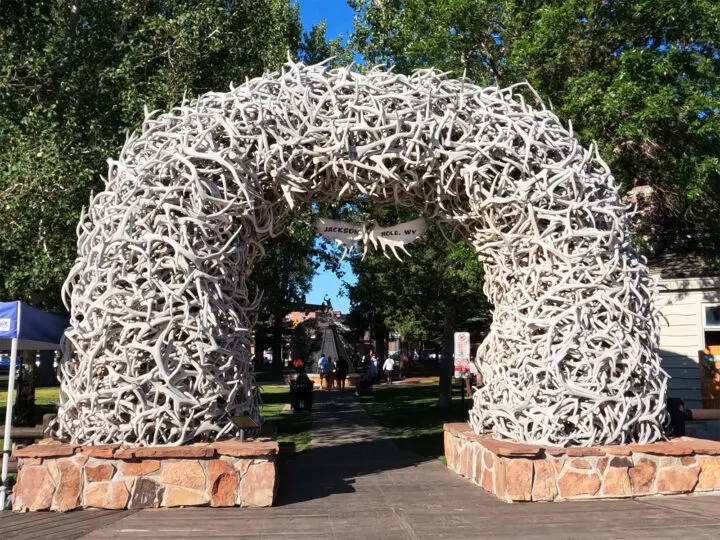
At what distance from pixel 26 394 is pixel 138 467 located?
22.6 feet

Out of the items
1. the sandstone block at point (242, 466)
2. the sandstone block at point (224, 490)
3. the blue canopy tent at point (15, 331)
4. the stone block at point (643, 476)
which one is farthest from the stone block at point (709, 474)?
the blue canopy tent at point (15, 331)

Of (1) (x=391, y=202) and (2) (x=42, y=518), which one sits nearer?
(2) (x=42, y=518)

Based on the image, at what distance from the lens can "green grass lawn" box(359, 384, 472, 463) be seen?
439 inches

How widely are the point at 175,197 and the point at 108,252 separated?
86 centimetres

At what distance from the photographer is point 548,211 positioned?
6.84 metres

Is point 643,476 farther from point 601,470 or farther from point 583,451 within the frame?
point 583,451

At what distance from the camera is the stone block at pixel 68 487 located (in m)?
6.00

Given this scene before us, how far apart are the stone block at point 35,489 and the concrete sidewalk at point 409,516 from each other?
1.23 feet

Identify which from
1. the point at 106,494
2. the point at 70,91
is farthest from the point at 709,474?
the point at 70,91

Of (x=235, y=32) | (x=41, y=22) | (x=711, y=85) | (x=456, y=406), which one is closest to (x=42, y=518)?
(x=41, y=22)

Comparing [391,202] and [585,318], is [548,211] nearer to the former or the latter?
[585,318]

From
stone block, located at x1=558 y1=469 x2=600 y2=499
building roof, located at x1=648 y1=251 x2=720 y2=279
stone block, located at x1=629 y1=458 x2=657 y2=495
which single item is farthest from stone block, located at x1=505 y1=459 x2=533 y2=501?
building roof, located at x1=648 y1=251 x2=720 y2=279

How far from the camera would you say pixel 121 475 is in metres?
6.03

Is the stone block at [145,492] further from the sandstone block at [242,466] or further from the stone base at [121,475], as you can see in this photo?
the sandstone block at [242,466]
